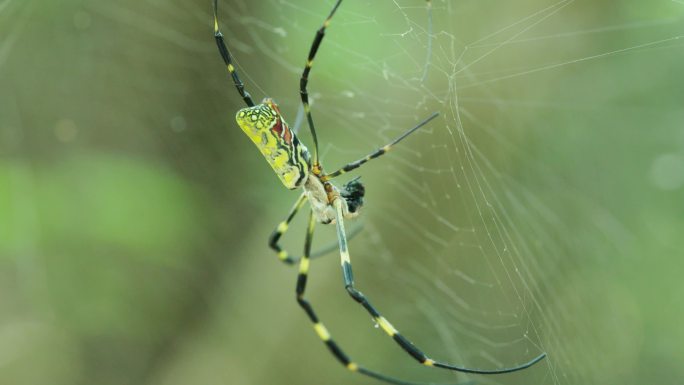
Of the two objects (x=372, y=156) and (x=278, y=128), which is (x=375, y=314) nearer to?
(x=372, y=156)

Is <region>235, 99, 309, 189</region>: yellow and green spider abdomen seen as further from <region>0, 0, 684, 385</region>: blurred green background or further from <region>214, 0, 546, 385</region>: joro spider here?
<region>0, 0, 684, 385</region>: blurred green background

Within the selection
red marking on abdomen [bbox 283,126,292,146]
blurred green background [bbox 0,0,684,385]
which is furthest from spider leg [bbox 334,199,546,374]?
blurred green background [bbox 0,0,684,385]

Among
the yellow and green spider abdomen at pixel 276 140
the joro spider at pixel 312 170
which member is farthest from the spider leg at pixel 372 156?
the yellow and green spider abdomen at pixel 276 140

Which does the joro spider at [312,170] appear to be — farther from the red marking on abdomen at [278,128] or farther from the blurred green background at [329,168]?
the blurred green background at [329,168]

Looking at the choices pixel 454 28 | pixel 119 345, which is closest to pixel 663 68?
pixel 454 28

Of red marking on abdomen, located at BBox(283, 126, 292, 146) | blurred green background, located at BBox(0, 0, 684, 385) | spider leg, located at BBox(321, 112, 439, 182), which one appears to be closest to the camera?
spider leg, located at BBox(321, 112, 439, 182)

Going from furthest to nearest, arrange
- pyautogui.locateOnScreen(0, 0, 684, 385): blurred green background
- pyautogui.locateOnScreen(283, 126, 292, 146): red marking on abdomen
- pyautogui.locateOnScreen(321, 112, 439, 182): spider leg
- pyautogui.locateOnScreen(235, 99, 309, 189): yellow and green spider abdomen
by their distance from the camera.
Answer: pyautogui.locateOnScreen(0, 0, 684, 385): blurred green background → pyautogui.locateOnScreen(283, 126, 292, 146): red marking on abdomen → pyautogui.locateOnScreen(235, 99, 309, 189): yellow and green spider abdomen → pyautogui.locateOnScreen(321, 112, 439, 182): spider leg
